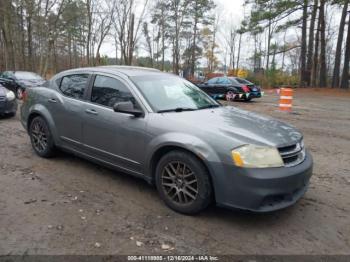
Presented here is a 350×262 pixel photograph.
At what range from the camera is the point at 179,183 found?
3.68 metres

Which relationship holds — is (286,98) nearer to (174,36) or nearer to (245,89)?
(245,89)

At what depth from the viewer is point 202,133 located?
3516 millimetres

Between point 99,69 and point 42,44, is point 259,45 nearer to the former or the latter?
point 42,44

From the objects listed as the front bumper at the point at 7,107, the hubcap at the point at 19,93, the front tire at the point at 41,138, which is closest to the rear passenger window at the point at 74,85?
the front tire at the point at 41,138

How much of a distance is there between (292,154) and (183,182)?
4.11ft

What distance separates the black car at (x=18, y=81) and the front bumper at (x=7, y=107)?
20.8ft

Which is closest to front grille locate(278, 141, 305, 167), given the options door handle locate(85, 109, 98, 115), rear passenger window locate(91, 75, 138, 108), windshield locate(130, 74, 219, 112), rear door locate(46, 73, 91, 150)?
windshield locate(130, 74, 219, 112)

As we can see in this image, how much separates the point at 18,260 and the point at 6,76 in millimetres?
16469

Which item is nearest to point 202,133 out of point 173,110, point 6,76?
point 173,110

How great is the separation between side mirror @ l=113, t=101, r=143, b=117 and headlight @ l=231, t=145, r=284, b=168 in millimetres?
1364

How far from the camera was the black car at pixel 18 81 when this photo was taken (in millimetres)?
15711

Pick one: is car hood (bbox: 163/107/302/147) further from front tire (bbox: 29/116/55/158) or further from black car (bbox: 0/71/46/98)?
black car (bbox: 0/71/46/98)

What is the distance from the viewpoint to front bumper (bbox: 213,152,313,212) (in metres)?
3.20

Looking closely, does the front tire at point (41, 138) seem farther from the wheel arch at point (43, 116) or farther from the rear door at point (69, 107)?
the rear door at point (69, 107)
